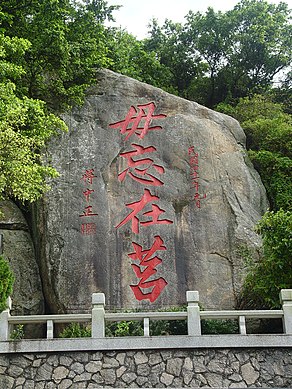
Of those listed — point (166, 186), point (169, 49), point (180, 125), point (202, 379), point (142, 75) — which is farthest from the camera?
point (169, 49)

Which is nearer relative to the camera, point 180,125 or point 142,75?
point 180,125

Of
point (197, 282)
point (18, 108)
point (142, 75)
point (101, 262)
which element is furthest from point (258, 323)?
point (142, 75)

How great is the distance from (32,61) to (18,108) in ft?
10.4

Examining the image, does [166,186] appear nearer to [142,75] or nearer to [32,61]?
[32,61]

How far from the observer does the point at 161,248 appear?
31.1ft

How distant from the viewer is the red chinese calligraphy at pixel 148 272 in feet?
30.0

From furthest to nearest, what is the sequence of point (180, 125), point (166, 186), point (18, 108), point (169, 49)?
point (169, 49) → point (180, 125) → point (166, 186) → point (18, 108)

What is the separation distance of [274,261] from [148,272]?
214 cm

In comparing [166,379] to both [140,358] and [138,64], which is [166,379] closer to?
[140,358]

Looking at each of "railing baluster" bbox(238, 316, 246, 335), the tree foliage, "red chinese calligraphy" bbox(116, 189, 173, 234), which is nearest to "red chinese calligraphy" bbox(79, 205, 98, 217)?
"red chinese calligraphy" bbox(116, 189, 173, 234)
